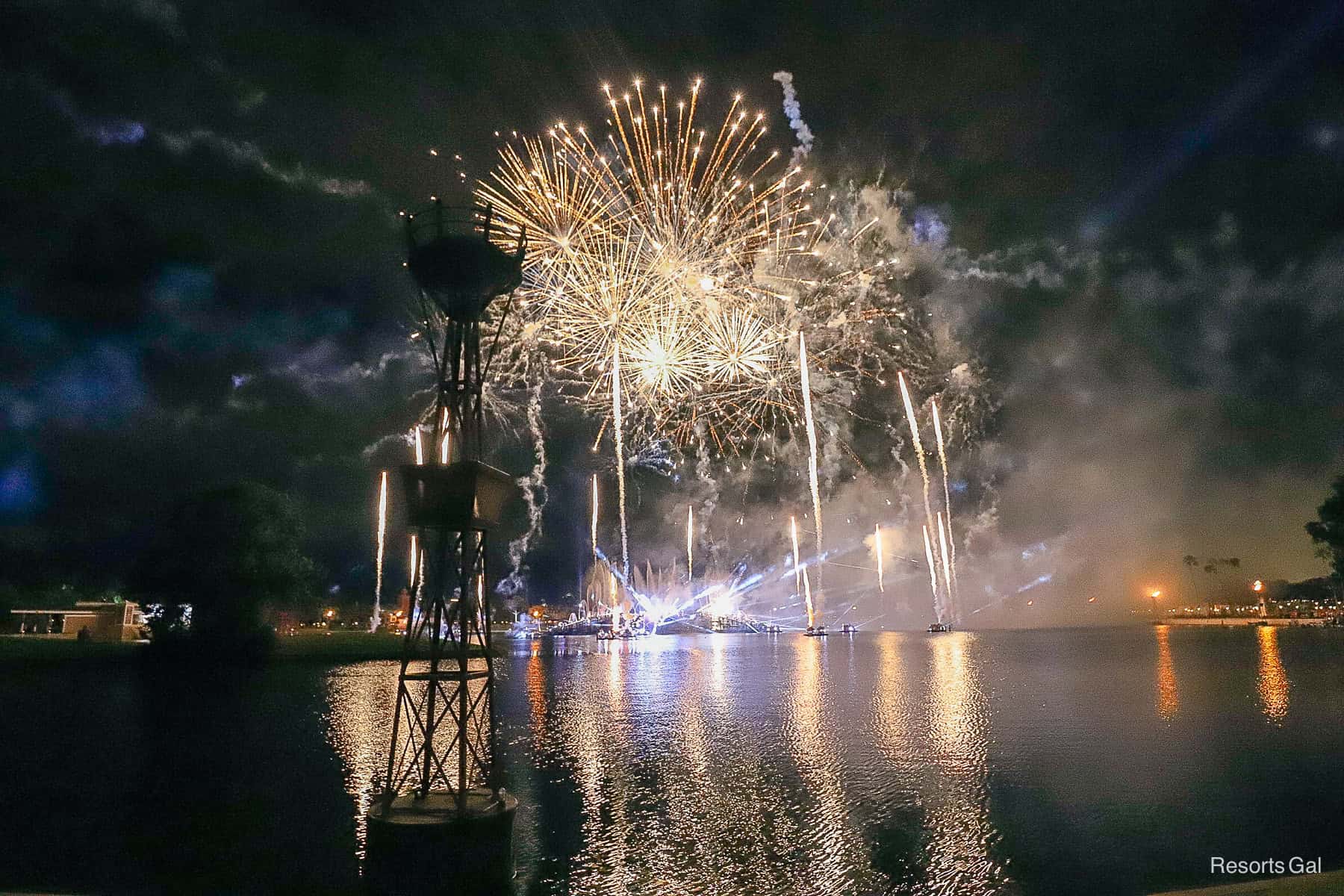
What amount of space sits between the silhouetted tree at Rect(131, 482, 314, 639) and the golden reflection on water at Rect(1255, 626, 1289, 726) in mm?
60158

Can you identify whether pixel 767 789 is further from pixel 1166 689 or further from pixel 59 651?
pixel 59 651

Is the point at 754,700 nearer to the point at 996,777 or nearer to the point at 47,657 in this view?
the point at 996,777

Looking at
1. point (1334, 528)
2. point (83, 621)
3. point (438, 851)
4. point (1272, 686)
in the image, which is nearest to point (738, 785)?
point (438, 851)

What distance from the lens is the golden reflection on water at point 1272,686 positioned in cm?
3139

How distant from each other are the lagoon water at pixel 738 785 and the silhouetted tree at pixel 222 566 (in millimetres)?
14467

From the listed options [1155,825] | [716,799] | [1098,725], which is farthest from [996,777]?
[1098,725]

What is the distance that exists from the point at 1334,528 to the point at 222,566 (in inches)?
5094

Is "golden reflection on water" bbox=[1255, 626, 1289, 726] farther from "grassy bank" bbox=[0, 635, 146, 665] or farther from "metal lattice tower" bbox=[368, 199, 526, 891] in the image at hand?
"grassy bank" bbox=[0, 635, 146, 665]

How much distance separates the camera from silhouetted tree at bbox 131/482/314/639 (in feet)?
189

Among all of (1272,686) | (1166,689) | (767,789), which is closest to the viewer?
(767,789)

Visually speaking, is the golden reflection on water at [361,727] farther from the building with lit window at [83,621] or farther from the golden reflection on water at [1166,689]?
the building with lit window at [83,621]

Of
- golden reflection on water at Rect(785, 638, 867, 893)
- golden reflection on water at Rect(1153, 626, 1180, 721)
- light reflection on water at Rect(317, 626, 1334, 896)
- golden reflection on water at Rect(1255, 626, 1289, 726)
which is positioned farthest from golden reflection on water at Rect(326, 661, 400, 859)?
golden reflection on water at Rect(1255, 626, 1289, 726)

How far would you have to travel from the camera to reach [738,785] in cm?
1984

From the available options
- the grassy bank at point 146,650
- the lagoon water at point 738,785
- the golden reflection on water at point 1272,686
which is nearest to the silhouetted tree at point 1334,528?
the golden reflection on water at point 1272,686
